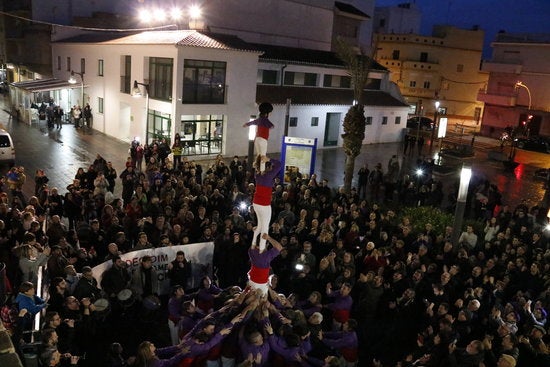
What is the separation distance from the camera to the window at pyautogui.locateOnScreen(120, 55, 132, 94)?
1125 inches

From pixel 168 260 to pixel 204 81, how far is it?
16172mm

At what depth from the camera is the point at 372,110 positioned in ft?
114

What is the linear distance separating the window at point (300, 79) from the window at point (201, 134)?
6.71 m

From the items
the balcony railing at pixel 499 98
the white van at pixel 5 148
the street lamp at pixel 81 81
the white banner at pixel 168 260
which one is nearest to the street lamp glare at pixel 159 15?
the street lamp at pixel 81 81

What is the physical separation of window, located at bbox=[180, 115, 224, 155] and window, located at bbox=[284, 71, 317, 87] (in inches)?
264

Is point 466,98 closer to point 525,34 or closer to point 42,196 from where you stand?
point 525,34

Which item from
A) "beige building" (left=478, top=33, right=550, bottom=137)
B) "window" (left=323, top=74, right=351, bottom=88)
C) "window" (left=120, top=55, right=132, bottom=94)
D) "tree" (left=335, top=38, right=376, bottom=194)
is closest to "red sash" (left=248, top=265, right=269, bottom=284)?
"tree" (left=335, top=38, right=376, bottom=194)

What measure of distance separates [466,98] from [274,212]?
161 ft

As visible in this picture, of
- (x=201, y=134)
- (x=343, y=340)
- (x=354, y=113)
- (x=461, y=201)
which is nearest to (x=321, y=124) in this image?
(x=201, y=134)

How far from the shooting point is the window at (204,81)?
24391 millimetres

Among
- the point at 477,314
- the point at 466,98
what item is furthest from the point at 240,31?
the point at 466,98

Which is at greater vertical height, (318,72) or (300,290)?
(318,72)

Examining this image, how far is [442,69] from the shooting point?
55.7m

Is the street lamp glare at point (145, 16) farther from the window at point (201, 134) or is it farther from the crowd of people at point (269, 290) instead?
the crowd of people at point (269, 290)
